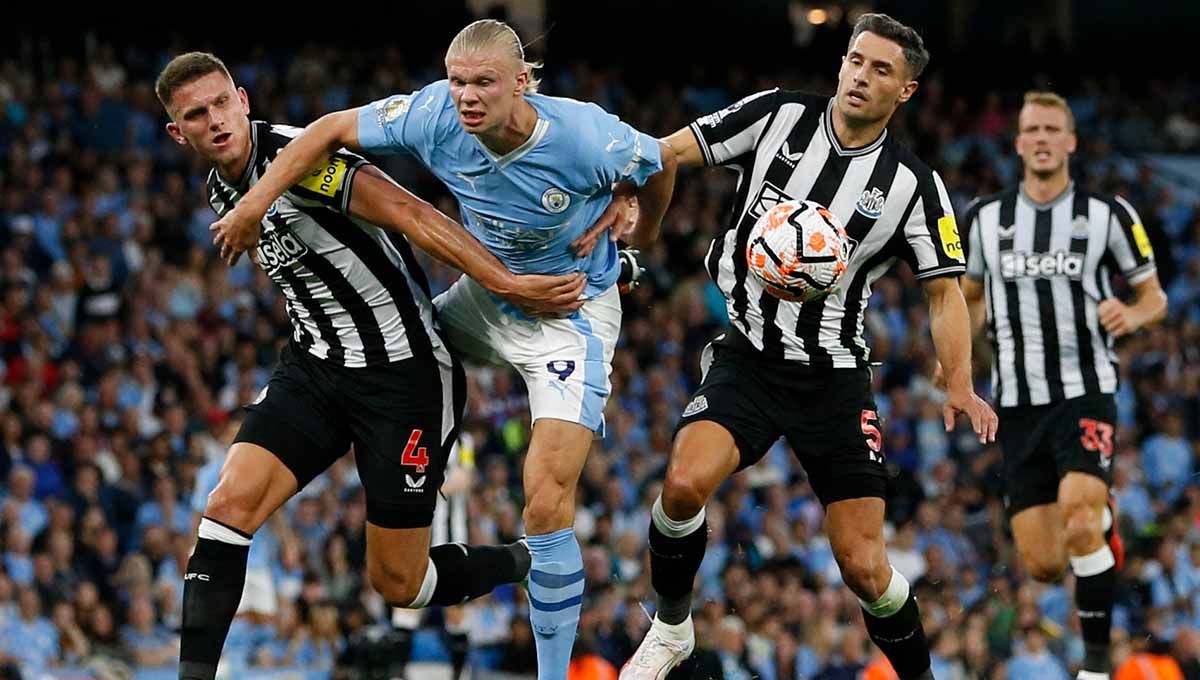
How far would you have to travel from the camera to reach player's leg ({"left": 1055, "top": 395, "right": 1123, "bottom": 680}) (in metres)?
8.48

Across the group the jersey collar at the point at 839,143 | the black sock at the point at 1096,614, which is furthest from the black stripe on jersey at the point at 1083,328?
the jersey collar at the point at 839,143

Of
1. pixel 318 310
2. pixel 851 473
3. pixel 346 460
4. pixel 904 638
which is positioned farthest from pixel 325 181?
pixel 346 460

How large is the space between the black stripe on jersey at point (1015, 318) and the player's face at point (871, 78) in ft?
7.58

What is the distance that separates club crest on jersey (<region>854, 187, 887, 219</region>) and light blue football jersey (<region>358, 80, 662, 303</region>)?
0.84m

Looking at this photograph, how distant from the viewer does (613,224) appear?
689 centimetres

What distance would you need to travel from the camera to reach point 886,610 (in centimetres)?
712

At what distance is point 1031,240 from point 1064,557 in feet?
5.52

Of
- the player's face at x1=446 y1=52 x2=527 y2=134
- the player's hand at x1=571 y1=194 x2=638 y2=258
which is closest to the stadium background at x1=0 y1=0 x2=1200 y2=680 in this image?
the player's hand at x1=571 y1=194 x2=638 y2=258

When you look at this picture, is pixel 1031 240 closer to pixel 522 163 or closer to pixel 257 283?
pixel 522 163

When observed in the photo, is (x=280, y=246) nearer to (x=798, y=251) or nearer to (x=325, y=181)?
(x=325, y=181)

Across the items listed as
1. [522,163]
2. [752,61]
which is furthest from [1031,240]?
[752,61]

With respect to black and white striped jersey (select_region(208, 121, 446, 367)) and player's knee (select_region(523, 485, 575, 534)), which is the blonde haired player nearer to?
player's knee (select_region(523, 485, 575, 534))

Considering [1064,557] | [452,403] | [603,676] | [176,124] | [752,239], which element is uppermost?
[176,124]

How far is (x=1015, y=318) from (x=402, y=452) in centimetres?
376
